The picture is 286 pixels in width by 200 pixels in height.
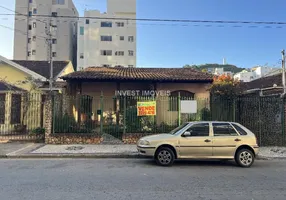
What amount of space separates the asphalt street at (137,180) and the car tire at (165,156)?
0.82ft

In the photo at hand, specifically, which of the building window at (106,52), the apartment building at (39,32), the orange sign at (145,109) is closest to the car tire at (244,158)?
the orange sign at (145,109)

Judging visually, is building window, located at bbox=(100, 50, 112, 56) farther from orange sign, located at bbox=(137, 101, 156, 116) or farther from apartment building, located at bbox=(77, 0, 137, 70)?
orange sign, located at bbox=(137, 101, 156, 116)

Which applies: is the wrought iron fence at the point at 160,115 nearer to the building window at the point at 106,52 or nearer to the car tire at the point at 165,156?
the car tire at the point at 165,156

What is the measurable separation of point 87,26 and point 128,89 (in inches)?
1608

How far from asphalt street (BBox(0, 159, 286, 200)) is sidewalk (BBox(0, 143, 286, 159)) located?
3.13 feet

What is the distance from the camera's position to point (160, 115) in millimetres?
13484

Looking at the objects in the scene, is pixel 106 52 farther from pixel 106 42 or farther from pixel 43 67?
pixel 43 67

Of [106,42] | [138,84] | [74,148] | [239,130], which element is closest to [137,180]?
[239,130]

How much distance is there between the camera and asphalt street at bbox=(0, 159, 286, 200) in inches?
212

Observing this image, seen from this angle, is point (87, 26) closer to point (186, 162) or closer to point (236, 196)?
point (186, 162)

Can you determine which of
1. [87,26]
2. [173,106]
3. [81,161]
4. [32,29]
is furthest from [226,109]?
[32,29]

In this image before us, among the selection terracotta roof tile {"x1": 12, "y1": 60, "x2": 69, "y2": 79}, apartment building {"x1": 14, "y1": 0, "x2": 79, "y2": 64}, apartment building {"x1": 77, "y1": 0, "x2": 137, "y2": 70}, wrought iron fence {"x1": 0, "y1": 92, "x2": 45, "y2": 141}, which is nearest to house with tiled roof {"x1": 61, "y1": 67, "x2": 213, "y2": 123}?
wrought iron fence {"x1": 0, "y1": 92, "x2": 45, "y2": 141}

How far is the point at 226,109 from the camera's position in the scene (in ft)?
44.1

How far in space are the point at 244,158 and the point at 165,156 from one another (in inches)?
104
